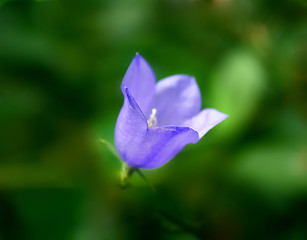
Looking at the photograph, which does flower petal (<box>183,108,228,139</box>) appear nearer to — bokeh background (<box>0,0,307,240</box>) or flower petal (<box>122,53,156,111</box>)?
flower petal (<box>122,53,156,111</box>)

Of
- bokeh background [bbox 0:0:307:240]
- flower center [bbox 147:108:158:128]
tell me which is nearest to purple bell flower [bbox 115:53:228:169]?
flower center [bbox 147:108:158:128]

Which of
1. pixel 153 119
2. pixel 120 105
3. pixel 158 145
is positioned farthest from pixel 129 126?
pixel 120 105

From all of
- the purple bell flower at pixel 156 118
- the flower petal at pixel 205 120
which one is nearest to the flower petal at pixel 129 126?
the purple bell flower at pixel 156 118

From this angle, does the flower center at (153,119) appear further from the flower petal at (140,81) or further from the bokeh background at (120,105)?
the bokeh background at (120,105)

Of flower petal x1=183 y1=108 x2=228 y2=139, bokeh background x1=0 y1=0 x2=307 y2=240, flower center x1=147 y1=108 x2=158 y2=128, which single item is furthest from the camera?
bokeh background x1=0 y1=0 x2=307 y2=240

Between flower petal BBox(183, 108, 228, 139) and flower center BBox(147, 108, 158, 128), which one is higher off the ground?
flower petal BBox(183, 108, 228, 139)

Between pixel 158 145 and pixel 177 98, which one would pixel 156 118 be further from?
pixel 158 145

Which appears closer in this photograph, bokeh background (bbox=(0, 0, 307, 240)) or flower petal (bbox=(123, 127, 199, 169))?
flower petal (bbox=(123, 127, 199, 169))
